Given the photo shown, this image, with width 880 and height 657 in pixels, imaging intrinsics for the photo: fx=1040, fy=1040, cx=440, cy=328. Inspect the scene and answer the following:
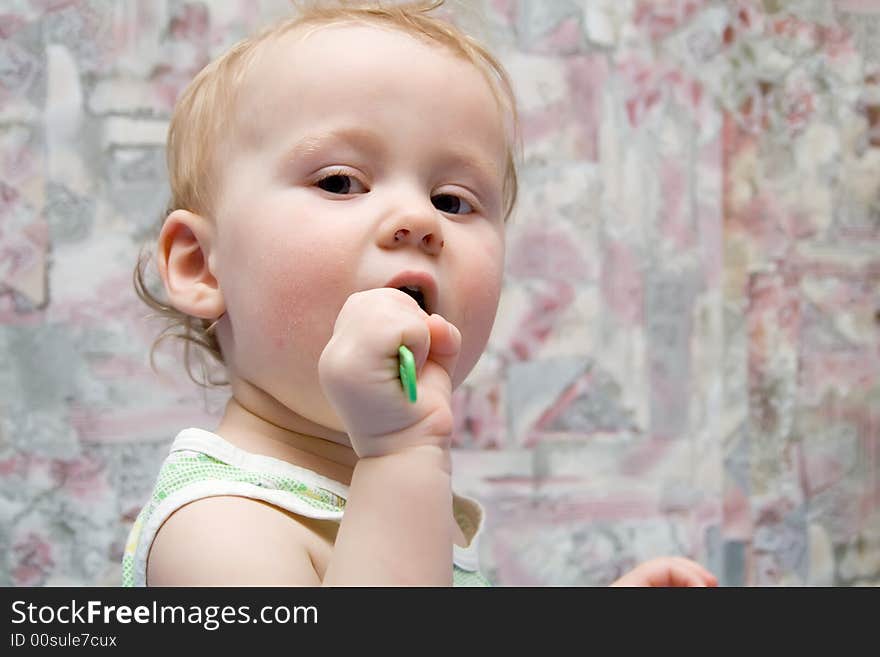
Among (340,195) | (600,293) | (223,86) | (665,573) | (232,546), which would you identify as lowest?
(232,546)

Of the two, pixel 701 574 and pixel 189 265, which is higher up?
pixel 189 265

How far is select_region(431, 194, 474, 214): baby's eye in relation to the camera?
2.57 ft

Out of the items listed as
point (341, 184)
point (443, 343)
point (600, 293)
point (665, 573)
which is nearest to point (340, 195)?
point (341, 184)

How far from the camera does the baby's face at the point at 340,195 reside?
2.27ft

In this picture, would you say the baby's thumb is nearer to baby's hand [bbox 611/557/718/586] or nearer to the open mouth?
the open mouth

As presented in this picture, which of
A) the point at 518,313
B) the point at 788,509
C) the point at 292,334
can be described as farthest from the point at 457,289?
the point at 788,509

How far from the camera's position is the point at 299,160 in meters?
0.72

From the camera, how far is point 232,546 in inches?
24.0

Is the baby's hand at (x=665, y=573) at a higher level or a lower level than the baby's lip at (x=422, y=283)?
lower

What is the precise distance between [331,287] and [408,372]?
13 cm

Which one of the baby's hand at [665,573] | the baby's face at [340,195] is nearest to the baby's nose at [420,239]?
the baby's face at [340,195]

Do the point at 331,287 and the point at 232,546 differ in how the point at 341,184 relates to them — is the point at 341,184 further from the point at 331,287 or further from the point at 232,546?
the point at 232,546

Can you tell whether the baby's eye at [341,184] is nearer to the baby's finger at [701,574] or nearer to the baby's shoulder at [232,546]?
the baby's shoulder at [232,546]

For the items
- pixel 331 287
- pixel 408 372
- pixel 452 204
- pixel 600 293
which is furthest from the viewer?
pixel 600 293
